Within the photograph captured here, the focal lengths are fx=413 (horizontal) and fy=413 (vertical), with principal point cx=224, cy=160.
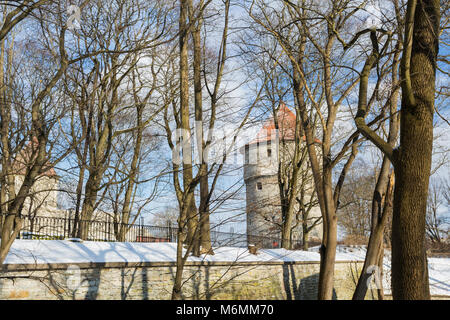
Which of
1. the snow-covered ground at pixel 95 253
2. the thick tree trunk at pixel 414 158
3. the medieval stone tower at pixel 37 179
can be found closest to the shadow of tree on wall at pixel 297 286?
the snow-covered ground at pixel 95 253

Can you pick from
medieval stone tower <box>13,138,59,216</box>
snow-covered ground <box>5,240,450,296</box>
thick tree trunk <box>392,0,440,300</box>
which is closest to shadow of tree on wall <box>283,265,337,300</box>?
snow-covered ground <box>5,240,450,296</box>

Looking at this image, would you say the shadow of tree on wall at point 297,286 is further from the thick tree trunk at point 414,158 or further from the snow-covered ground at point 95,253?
the thick tree trunk at point 414,158

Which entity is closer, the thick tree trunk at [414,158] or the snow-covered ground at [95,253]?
the thick tree trunk at [414,158]

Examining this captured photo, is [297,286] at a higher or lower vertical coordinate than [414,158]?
lower

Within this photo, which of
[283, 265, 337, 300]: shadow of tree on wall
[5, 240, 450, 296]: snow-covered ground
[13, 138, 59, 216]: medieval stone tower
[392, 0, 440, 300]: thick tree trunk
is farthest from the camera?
[283, 265, 337, 300]: shadow of tree on wall

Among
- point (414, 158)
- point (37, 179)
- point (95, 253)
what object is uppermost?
point (414, 158)

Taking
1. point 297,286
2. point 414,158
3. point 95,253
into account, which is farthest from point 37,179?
point 297,286

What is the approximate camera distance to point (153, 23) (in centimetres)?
1287

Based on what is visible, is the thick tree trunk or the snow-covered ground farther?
the snow-covered ground

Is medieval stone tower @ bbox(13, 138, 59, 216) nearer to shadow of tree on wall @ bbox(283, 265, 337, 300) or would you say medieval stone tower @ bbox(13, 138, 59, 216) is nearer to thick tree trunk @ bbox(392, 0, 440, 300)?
thick tree trunk @ bbox(392, 0, 440, 300)

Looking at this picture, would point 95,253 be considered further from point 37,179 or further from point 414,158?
point 414,158

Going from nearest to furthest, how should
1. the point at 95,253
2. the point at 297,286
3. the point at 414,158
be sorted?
the point at 414,158
the point at 95,253
the point at 297,286
